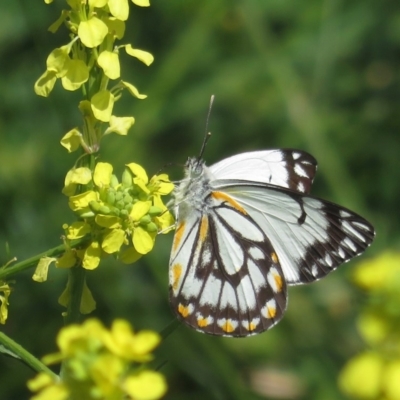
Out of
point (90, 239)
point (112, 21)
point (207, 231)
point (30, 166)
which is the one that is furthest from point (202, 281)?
point (30, 166)

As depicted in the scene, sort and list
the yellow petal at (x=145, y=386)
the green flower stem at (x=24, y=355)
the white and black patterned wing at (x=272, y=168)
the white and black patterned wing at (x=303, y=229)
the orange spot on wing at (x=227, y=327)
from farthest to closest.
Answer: the white and black patterned wing at (x=272, y=168), the white and black patterned wing at (x=303, y=229), the orange spot on wing at (x=227, y=327), the green flower stem at (x=24, y=355), the yellow petal at (x=145, y=386)

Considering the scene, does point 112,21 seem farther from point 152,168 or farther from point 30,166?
point 152,168

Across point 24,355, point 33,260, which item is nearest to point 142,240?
point 33,260

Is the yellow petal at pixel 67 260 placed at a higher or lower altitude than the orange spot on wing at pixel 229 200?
lower

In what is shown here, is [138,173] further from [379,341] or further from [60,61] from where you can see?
[379,341]

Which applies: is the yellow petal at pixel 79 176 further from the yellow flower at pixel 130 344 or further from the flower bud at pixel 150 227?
the yellow flower at pixel 130 344

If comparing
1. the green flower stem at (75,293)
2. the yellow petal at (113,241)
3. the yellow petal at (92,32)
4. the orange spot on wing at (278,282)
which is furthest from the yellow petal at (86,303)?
the orange spot on wing at (278,282)
